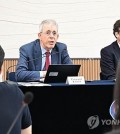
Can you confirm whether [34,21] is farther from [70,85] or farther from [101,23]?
[70,85]

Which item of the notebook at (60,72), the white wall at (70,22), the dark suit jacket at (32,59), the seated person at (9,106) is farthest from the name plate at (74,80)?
the white wall at (70,22)

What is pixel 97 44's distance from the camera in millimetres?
6035

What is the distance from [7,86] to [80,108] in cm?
144

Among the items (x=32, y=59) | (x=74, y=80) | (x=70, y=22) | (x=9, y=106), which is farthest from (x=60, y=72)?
(x=70, y=22)

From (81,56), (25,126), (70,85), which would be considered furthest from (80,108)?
(81,56)

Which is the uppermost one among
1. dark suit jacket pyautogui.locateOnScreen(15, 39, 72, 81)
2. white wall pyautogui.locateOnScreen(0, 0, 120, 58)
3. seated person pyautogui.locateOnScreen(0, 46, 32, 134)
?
white wall pyautogui.locateOnScreen(0, 0, 120, 58)

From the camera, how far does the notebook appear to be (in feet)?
10.6

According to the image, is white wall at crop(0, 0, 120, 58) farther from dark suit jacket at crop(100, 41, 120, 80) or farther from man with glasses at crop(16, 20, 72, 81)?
man with glasses at crop(16, 20, 72, 81)

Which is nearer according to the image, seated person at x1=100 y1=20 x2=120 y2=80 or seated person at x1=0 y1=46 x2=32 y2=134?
seated person at x1=0 y1=46 x2=32 y2=134

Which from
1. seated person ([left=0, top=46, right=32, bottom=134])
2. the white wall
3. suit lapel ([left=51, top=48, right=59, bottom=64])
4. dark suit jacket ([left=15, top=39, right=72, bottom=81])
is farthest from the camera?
the white wall

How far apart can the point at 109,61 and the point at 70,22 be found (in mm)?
1879

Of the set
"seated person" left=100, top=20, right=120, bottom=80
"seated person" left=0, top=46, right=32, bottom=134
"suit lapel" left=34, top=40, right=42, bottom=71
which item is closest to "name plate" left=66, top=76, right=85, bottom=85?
"suit lapel" left=34, top=40, right=42, bottom=71

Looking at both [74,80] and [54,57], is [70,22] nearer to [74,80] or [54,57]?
[54,57]

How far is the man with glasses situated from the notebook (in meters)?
0.49
